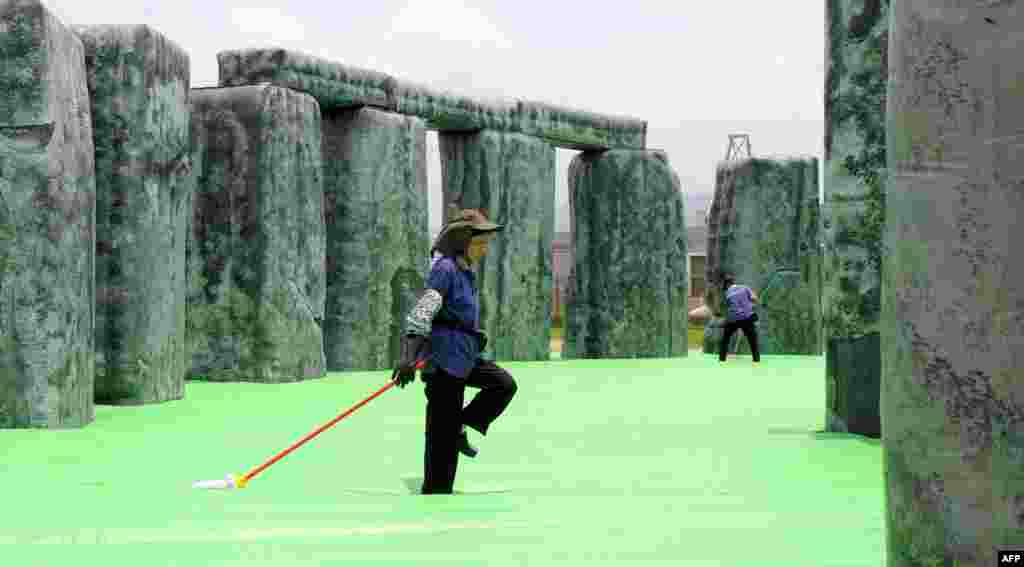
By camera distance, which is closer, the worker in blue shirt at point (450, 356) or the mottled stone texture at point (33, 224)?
the worker in blue shirt at point (450, 356)

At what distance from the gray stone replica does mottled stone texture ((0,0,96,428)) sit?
4.62m

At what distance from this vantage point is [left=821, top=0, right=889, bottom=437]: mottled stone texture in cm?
808

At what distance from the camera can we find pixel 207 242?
41.8ft

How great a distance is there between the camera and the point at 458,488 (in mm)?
5957

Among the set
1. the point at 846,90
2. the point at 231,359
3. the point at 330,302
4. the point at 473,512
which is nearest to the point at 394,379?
the point at 473,512

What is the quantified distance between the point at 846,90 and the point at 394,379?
3.59 m

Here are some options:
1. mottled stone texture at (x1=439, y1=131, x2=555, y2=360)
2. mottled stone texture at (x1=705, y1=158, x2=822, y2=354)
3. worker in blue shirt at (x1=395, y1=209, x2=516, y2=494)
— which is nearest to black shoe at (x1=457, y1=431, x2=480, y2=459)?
worker in blue shirt at (x1=395, y1=209, x2=516, y2=494)

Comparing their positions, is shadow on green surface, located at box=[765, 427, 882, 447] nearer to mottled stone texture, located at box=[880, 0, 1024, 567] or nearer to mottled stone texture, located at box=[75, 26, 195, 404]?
mottled stone texture, located at box=[75, 26, 195, 404]

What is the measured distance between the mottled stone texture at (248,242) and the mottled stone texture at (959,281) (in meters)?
9.85

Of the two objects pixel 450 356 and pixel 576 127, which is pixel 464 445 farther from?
pixel 576 127

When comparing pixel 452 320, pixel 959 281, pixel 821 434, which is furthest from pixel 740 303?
pixel 959 281

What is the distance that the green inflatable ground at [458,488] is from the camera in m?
3.99

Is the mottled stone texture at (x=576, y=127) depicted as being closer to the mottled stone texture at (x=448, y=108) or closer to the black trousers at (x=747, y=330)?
the mottled stone texture at (x=448, y=108)

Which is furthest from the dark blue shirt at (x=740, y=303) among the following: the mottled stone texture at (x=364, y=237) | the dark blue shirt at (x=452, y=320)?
the dark blue shirt at (x=452, y=320)
